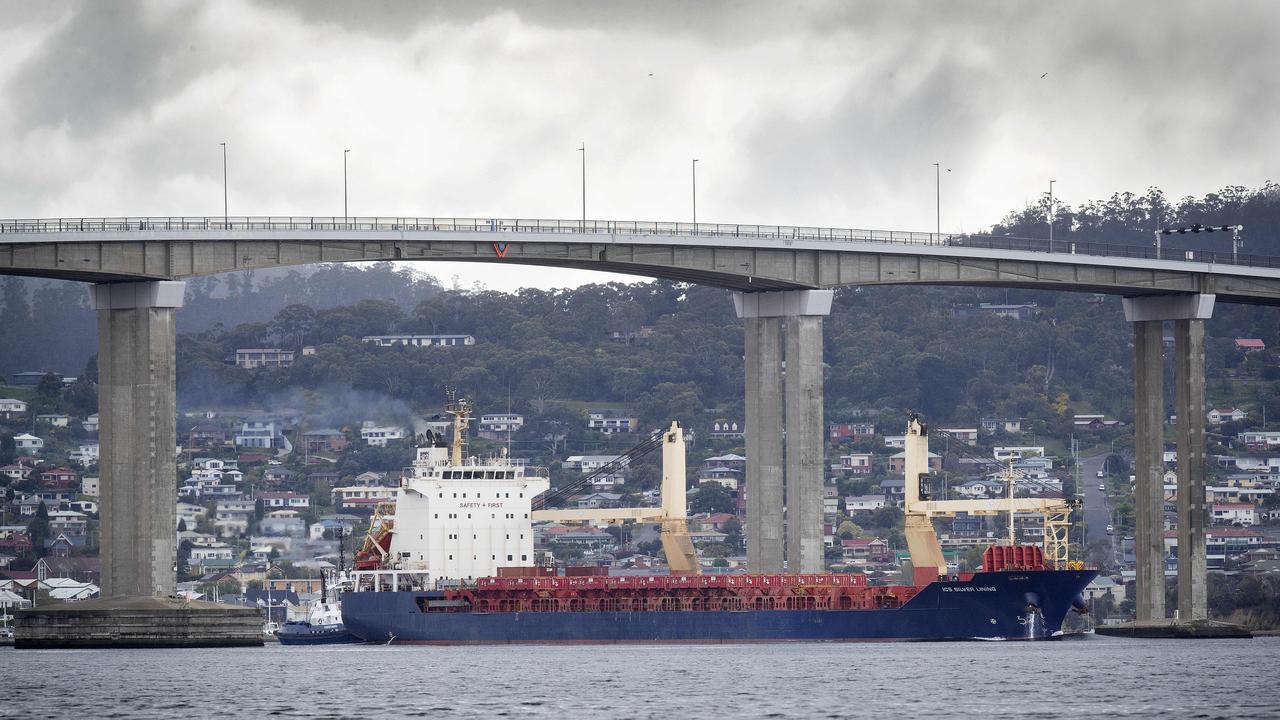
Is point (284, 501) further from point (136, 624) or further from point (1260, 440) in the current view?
point (1260, 440)

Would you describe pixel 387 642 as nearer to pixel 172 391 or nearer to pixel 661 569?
pixel 172 391

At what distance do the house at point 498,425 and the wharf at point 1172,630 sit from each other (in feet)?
237

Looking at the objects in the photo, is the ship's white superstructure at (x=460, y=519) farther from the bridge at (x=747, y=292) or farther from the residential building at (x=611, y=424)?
the residential building at (x=611, y=424)

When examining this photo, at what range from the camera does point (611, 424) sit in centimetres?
17475

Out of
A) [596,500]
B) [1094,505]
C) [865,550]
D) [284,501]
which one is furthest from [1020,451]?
[284,501]

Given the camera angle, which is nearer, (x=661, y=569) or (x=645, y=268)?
(x=645, y=268)

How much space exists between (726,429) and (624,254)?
7969 cm

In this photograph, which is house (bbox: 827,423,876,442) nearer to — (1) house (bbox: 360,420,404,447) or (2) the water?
(1) house (bbox: 360,420,404,447)

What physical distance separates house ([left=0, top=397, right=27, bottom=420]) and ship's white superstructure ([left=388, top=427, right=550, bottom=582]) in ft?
262

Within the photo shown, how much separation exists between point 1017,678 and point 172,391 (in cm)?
3393

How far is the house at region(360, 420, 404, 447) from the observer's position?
542 feet

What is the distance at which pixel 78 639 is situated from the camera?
8981cm

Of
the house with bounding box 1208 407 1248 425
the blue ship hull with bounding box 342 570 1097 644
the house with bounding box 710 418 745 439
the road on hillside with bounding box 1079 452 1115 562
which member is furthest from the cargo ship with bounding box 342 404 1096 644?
the house with bounding box 1208 407 1248 425

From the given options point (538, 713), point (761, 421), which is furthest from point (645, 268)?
point (538, 713)
